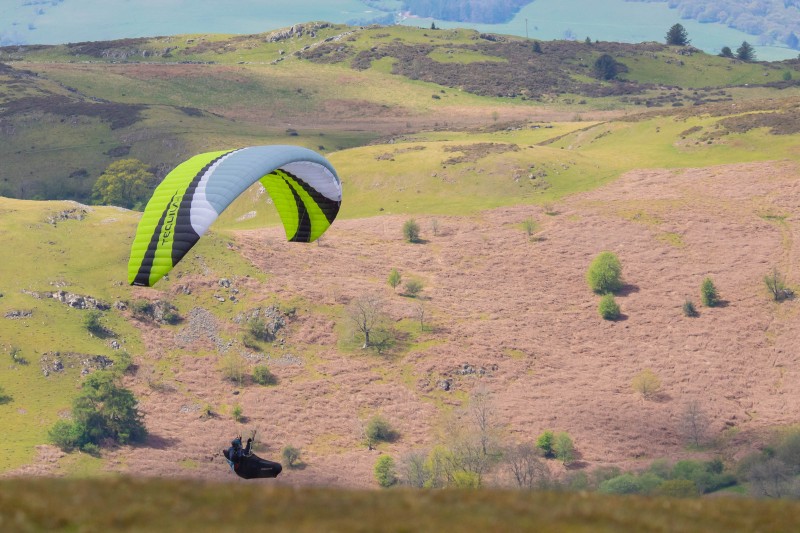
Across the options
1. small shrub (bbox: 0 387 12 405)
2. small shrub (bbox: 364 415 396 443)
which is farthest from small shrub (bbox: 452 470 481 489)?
small shrub (bbox: 0 387 12 405)

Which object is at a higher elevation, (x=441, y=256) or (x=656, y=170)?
(x=656, y=170)

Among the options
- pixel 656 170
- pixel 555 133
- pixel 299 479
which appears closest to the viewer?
pixel 299 479

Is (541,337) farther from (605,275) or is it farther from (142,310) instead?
(142,310)

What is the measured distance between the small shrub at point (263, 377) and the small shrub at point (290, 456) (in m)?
10.4

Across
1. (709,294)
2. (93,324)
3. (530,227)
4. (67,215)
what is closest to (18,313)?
(93,324)

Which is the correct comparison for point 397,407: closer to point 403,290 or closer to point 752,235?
point 403,290

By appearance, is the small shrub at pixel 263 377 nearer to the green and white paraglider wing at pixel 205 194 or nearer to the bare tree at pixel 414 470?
the bare tree at pixel 414 470

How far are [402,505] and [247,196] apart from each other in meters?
103

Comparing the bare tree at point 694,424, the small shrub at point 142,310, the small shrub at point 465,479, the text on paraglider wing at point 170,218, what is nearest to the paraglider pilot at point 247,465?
the text on paraglider wing at point 170,218

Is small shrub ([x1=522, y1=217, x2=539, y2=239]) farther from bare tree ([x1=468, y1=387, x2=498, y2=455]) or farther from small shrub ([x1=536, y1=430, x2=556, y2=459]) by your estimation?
small shrub ([x1=536, y1=430, x2=556, y2=459])

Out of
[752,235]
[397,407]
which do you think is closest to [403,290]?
[397,407]

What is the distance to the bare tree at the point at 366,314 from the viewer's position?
261ft

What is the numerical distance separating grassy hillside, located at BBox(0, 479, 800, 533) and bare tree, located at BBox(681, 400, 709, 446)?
4725 cm

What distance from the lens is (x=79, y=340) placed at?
74.2 meters
